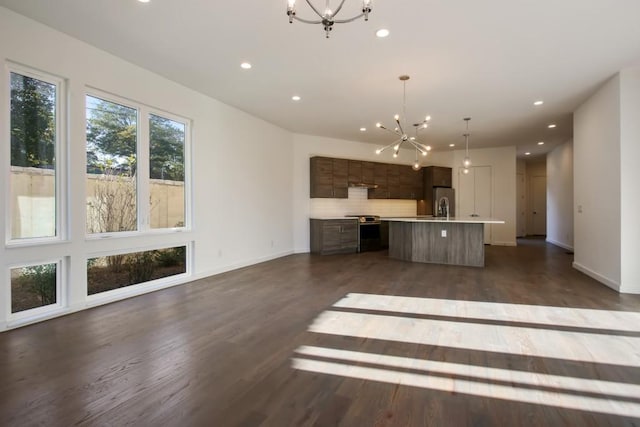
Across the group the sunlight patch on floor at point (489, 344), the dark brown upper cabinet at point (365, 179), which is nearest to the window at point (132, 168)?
the sunlight patch on floor at point (489, 344)

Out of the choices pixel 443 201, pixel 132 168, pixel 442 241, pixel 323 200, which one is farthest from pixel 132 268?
pixel 443 201

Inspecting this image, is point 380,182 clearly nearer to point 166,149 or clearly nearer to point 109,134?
point 166,149

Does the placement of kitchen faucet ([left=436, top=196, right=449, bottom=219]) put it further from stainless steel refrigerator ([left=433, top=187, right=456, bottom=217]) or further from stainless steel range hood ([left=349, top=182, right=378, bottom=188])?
stainless steel range hood ([left=349, top=182, right=378, bottom=188])

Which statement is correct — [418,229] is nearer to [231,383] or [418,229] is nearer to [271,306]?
[271,306]

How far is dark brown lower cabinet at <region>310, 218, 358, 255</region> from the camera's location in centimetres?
796

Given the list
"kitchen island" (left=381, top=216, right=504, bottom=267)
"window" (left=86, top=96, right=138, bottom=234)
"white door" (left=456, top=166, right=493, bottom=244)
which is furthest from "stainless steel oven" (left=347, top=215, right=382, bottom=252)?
"window" (left=86, top=96, right=138, bottom=234)

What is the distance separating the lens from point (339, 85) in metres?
5.02

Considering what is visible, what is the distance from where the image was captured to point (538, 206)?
43.5 ft

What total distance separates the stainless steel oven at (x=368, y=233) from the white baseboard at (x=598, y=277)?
420cm

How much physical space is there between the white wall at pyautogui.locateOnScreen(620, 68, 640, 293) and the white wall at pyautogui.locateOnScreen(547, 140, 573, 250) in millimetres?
4991

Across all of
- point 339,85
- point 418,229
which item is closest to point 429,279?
point 418,229

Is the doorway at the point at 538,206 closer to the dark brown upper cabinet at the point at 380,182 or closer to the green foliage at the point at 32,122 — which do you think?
the dark brown upper cabinet at the point at 380,182

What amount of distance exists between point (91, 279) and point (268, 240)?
3629mm

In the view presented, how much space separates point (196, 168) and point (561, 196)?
10.1 metres
